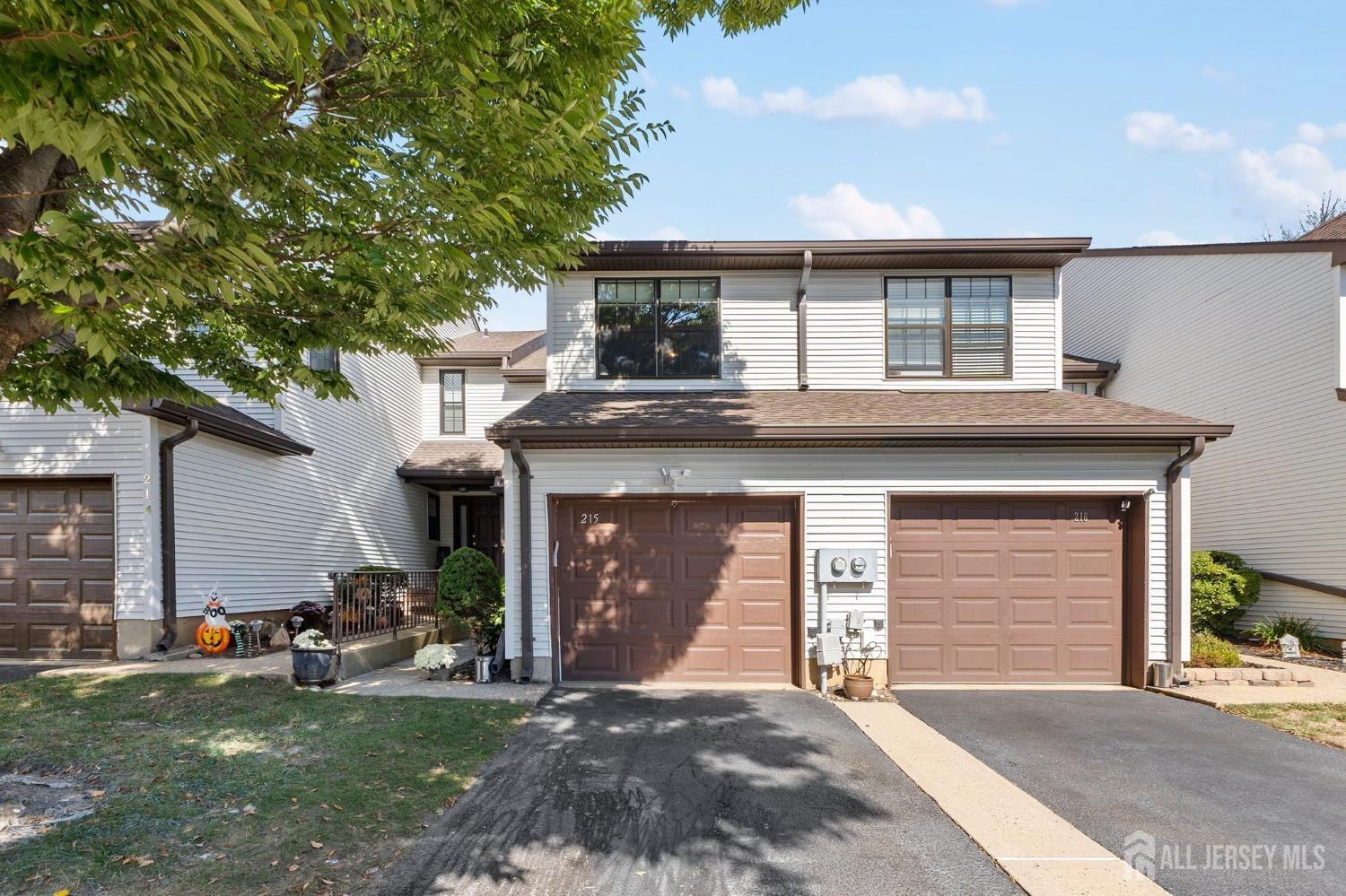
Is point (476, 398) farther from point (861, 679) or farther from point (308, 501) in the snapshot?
point (861, 679)

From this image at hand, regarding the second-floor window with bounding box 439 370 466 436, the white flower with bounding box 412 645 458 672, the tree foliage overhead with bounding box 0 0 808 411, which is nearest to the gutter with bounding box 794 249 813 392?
the tree foliage overhead with bounding box 0 0 808 411

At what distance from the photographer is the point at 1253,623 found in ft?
36.6

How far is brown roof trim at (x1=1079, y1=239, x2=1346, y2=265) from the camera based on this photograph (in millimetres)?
10062

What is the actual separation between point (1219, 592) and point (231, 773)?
13244 mm

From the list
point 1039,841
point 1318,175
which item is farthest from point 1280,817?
point 1318,175

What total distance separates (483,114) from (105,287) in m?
2.34

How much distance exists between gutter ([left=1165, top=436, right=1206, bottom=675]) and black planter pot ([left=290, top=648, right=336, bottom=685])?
391 inches

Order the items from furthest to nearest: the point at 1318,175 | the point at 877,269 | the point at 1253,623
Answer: the point at 1318,175
the point at 1253,623
the point at 877,269

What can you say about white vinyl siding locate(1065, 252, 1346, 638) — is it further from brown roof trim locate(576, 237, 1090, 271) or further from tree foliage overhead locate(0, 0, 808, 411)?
tree foliage overhead locate(0, 0, 808, 411)

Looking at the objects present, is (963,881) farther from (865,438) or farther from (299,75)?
(299,75)

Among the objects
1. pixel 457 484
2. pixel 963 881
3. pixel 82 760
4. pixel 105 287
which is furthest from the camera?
pixel 457 484

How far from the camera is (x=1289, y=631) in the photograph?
407 inches

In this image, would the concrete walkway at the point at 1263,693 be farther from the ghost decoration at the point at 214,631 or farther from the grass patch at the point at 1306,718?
the ghost decoration at the point at 214,631

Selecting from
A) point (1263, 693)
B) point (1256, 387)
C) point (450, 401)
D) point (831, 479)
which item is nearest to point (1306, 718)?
point (1263, 693)
